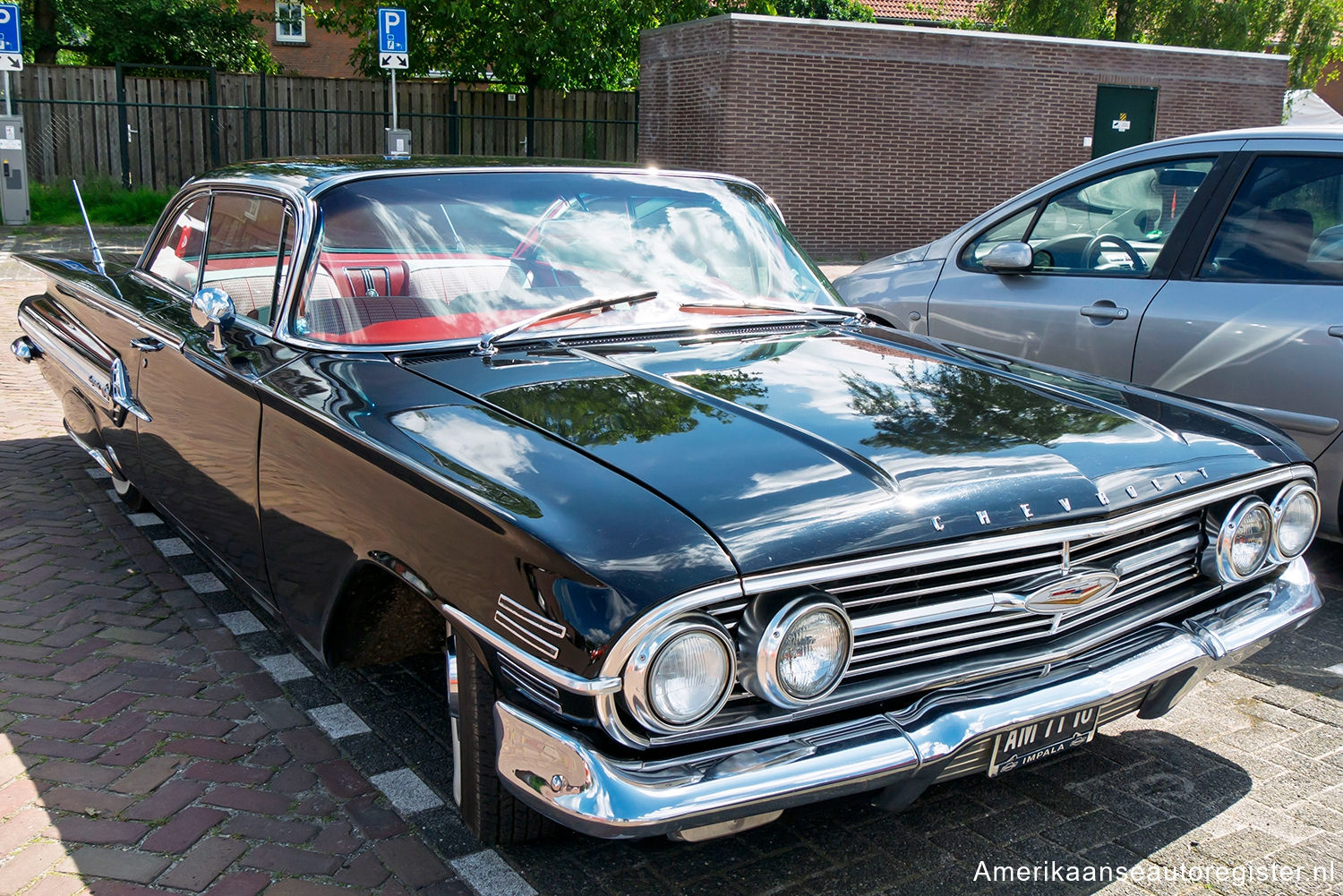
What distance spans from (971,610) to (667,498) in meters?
0.71

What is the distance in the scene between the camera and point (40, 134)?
60.6 ft

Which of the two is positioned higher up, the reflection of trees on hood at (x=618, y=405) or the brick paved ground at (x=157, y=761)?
the reflection of trees on hood at (x=618, y=405)

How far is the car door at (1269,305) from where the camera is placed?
4.20m

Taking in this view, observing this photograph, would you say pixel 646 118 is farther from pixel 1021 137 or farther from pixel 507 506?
pixel 507 506

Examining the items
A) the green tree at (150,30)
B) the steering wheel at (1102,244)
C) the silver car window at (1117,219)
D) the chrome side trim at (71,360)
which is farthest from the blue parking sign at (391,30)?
the green tree at (150,30)

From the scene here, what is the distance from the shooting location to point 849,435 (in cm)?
263

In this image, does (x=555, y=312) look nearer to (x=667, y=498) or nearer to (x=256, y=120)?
(x=667, y=498)

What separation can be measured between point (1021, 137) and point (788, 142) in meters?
4.12

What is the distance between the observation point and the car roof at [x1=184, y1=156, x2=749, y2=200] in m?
3.59

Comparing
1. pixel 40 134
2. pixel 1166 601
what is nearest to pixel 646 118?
pixel 40 134

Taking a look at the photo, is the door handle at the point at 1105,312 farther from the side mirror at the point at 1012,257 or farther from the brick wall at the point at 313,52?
the brick wall at the point at 313,52

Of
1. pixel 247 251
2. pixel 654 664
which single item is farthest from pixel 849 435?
pixel 247 251

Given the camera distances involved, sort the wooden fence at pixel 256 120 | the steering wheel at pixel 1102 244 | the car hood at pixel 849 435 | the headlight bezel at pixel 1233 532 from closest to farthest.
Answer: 1. the car hood at pixel 849 435
2. the headlight bezel at pixel 1233 532
3. the steering wheel at pixel 1102 244
4. the wooden fence at pixel 256 120

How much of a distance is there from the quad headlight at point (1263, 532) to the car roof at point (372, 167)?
2.14m
